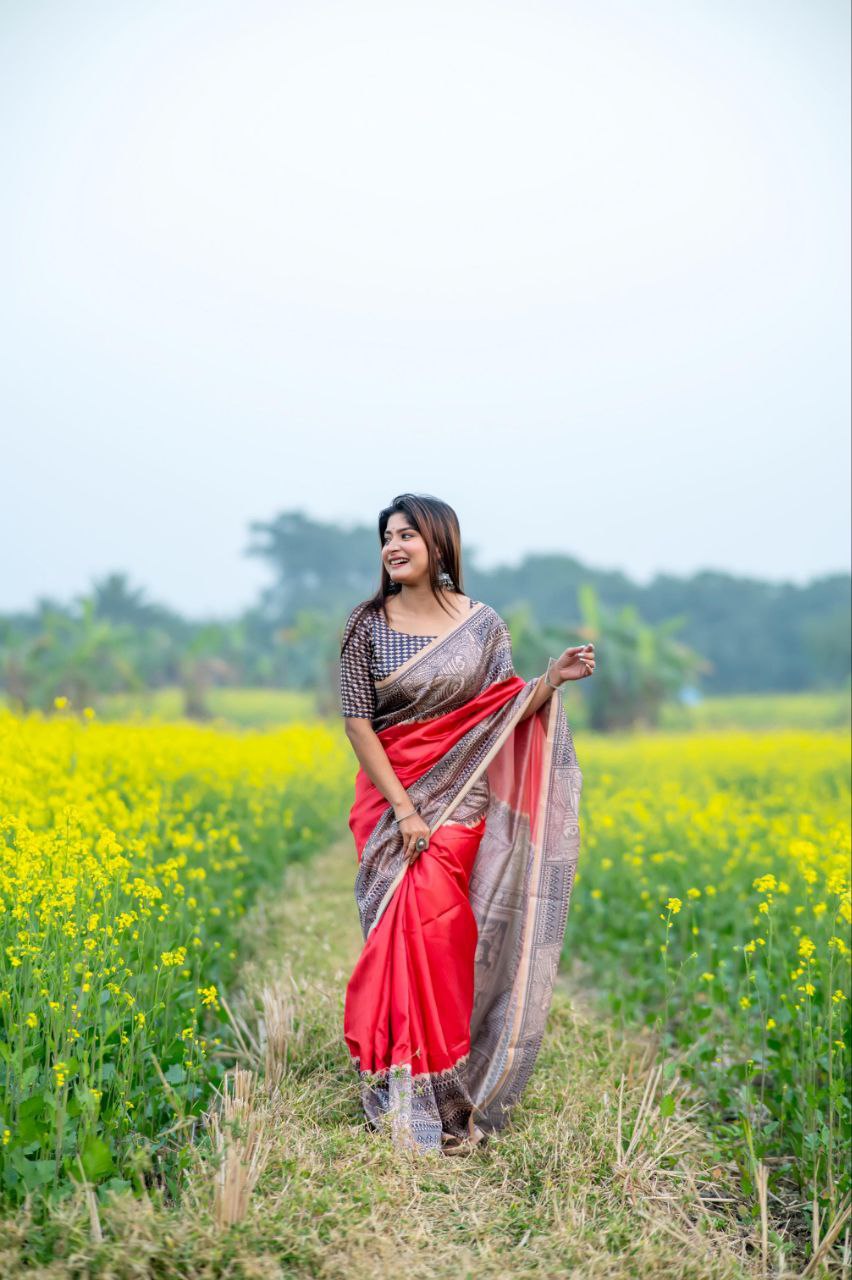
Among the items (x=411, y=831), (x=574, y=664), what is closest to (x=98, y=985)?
(x=411, y=831)

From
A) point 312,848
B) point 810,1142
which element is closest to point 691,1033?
point 810,1142

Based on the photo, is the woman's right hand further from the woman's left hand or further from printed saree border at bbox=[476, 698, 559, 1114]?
the woman's left hand

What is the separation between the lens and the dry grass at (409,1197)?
2475mm

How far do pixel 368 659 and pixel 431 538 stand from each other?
1.39 ft

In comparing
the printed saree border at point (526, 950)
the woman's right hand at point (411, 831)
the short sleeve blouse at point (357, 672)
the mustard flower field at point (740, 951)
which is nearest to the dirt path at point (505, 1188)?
the printed saree border at point (526, 950)

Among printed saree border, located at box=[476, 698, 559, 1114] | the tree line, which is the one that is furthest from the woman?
the tree line

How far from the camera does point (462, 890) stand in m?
3.50

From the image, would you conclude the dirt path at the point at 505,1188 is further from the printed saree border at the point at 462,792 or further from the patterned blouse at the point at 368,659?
the patterned blouse at the point at 368,659

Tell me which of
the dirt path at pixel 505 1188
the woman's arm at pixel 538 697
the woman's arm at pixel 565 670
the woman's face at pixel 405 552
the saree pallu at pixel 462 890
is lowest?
the dirt path at pixel 505 1188

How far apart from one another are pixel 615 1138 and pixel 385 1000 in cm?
78

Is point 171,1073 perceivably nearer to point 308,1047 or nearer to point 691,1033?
point 308,1047

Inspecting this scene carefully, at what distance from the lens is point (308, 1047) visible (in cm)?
374

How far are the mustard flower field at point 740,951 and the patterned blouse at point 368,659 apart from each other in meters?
1.11

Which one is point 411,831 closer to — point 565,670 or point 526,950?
point 526,950
